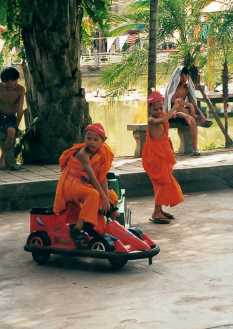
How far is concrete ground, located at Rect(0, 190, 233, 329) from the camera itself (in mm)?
5832

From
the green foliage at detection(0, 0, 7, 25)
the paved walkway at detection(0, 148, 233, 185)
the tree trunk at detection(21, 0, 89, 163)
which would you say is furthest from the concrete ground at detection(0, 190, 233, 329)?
the green foliage at detection(0, 0, 7, 25)

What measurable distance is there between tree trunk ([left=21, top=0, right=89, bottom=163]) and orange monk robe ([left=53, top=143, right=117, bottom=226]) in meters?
3.63

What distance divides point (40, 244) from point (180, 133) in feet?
17.7

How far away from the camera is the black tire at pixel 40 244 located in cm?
741

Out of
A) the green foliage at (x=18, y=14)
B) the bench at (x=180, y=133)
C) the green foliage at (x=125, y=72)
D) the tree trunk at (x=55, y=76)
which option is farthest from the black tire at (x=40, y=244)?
the green foliage at (x=125, y=72)

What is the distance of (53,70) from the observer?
11.1m

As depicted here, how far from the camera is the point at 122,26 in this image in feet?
59.1

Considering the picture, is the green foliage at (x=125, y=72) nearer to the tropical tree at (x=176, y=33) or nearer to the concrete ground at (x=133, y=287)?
the tropical tree at (x=176, y=33)

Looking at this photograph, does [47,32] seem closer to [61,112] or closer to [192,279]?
[61,112]

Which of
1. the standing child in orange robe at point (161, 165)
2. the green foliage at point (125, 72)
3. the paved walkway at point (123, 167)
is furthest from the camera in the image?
the green foliage at point (125, 72)

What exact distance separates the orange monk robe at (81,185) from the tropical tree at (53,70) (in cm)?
363

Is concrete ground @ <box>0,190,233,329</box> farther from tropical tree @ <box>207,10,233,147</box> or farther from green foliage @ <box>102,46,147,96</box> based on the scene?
green foliage @ <box>102,46,147,96</box>

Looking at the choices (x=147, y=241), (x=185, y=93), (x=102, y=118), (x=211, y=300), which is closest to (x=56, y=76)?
(x=185, y=93)

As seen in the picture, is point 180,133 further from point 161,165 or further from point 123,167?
point 161,165
